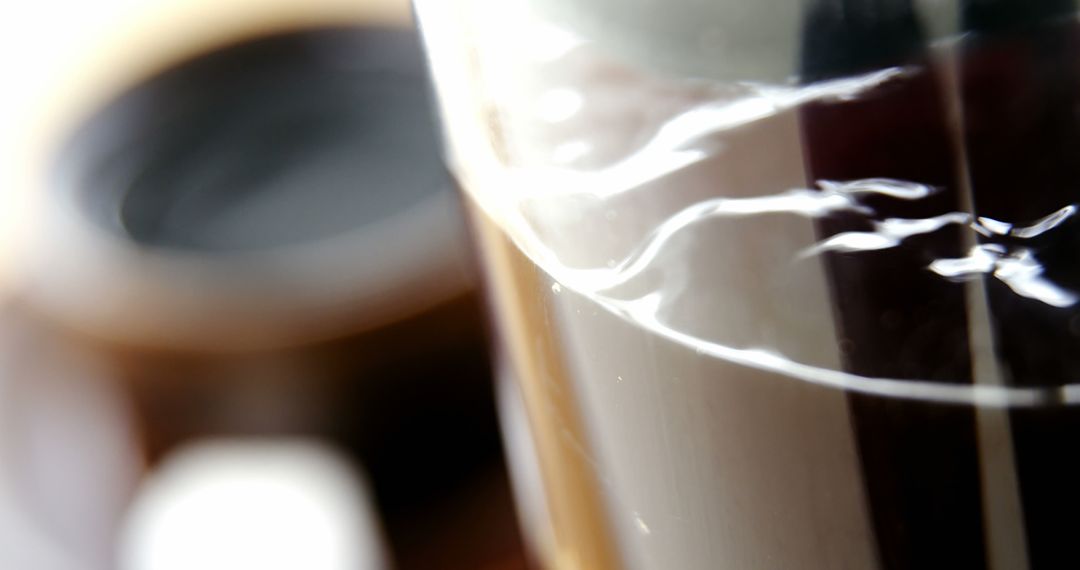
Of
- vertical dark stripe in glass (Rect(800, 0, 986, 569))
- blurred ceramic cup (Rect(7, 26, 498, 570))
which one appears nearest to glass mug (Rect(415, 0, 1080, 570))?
vertical dark stripe in glass (Rect(800, 0, 986, 569))

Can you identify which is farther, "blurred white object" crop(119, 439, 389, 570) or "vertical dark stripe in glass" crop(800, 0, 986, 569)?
"blurred white object" crop(119, 439, 389, 570)

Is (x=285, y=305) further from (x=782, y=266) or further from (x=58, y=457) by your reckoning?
(x=782, y=266)

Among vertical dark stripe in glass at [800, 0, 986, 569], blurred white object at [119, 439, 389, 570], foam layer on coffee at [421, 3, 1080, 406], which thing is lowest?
blurred white object at [119, 439, 389, 570]

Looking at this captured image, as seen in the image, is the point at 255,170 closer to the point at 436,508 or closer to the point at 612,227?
the point at 436,508

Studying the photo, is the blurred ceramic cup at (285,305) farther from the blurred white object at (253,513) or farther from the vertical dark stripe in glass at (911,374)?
the vertical dark stripe in glass at (911,374)

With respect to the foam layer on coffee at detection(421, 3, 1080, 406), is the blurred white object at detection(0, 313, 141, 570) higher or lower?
lower

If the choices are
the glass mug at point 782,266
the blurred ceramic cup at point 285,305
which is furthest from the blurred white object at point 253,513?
the glass mug at point 782,266

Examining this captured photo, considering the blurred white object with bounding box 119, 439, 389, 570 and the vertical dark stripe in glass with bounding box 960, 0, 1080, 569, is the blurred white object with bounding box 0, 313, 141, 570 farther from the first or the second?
the vertical dark stripe in glass with bounding box 960, 0, 1080, 569
